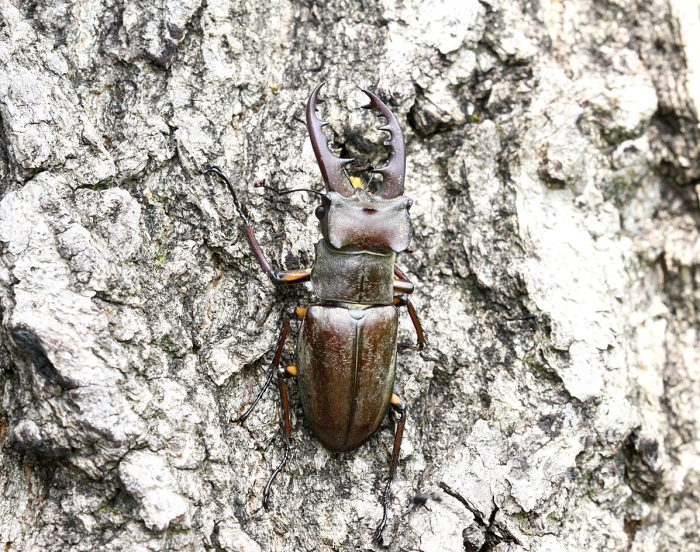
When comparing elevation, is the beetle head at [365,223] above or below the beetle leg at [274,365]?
above

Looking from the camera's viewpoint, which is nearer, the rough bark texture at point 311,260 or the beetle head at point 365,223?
the rough bark texture at point 311,260

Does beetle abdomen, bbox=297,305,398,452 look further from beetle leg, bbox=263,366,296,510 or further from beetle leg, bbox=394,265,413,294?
beetle leg, bbox=394,265,413,294

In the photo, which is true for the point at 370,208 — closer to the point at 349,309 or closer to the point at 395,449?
the point at 349,309

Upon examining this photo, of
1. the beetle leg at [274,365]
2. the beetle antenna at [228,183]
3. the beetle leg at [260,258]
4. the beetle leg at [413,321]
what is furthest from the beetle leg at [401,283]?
the beetle antenna at [228,183]

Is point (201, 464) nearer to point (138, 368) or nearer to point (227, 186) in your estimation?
point (138, 368)

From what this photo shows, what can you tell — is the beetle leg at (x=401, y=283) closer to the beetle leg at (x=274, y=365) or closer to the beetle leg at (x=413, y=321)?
the beetle leg at (x=413, y=321)

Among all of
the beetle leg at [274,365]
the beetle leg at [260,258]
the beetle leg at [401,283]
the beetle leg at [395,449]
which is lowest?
the beetle leg at [395,449]

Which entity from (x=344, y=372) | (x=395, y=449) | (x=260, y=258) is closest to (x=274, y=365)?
(x=344, y=372)

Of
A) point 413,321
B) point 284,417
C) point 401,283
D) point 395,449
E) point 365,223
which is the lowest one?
point 395,449
